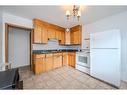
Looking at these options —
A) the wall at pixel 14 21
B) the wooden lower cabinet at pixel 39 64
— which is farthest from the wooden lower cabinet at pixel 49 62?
the wall at pixel 14 21

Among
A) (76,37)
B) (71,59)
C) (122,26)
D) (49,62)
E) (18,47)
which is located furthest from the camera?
(76,37)

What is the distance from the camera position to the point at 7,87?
1.17 metres

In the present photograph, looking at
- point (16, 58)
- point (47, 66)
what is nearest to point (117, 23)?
point (47, 66)

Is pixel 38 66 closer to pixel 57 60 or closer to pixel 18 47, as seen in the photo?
pixel 57 60

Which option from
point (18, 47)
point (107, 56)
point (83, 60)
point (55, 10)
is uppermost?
point (55, 10)

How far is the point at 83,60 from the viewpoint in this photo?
12.6 feet

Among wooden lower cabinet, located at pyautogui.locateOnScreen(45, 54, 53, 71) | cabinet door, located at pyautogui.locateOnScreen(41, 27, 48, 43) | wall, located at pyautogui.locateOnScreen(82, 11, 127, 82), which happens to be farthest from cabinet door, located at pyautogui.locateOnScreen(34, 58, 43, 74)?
wall, located at pyautogui.locateOnScreen(82, 11, 127, 82)

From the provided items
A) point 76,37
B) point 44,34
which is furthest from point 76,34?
point 44,34

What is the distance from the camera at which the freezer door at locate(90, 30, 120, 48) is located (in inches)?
93.8

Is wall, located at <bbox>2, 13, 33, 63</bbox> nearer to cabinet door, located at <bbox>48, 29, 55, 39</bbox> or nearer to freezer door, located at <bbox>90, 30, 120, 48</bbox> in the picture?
cabinet door, located at <bbox>48, 29, 55, 39</bbox>

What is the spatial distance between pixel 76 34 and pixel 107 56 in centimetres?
265

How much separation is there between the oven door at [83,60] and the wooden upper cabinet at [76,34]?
0.99m

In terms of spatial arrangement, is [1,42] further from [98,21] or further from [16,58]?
[98,21]

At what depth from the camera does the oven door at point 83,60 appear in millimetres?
3555
